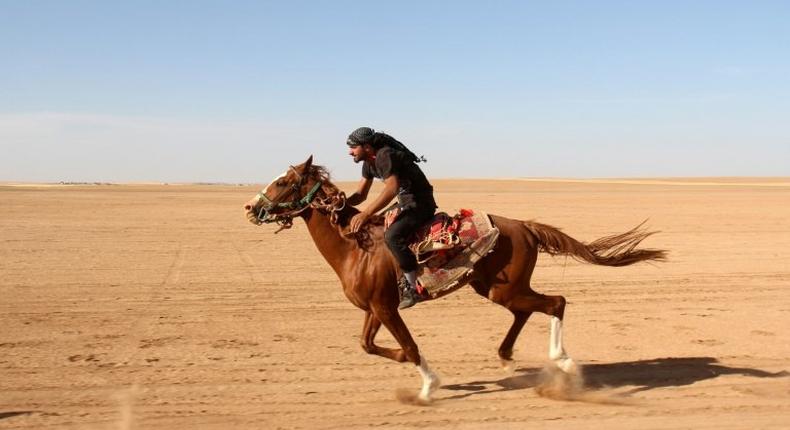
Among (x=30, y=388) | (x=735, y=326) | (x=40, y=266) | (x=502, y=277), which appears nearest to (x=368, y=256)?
(x=502, y=277)

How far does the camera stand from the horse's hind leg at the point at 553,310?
7.67m

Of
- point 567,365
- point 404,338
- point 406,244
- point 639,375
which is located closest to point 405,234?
point 406,244

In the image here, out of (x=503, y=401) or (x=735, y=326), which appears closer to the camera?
(x=503, y=401)

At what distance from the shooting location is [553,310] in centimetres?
783

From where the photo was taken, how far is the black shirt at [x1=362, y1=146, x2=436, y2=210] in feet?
23.6

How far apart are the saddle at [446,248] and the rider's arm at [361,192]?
1.07 ft

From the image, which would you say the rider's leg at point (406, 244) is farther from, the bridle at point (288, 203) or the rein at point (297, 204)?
the bridle at point (288, 203)

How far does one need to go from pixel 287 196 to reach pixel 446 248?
1.61 meters

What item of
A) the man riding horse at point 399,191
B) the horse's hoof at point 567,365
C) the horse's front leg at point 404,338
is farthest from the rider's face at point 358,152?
the horse's hoof at point 567,365

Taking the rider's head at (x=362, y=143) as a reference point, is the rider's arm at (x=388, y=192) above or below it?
below

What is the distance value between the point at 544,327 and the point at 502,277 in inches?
125

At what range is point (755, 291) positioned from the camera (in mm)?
13078

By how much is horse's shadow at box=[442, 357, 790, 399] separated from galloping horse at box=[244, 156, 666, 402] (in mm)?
535

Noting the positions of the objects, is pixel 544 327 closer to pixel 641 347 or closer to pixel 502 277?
pixel 641 347
